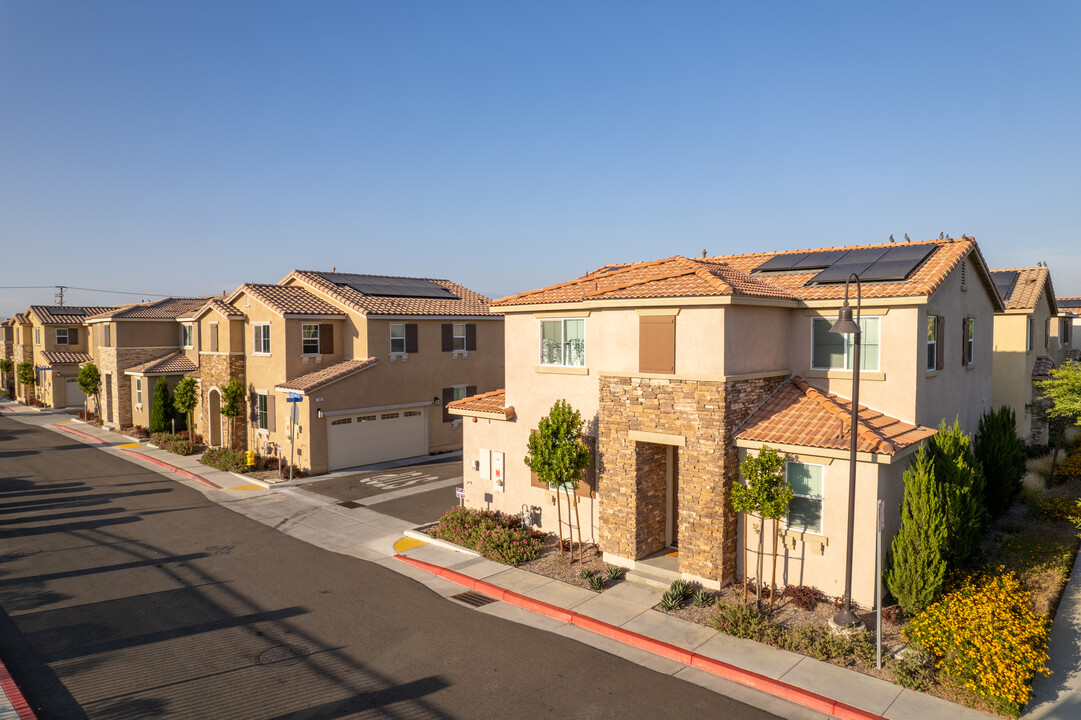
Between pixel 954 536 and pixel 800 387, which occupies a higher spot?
pixel 800 387

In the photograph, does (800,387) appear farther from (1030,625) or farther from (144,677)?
(144,677)

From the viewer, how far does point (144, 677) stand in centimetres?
1092

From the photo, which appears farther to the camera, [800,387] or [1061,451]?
[1061,451]

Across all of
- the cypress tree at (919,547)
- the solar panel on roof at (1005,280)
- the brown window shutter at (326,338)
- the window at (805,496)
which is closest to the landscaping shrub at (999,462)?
the cypress tree at (919,547)

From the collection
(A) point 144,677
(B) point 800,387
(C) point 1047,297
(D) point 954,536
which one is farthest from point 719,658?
(C) point 1047,297

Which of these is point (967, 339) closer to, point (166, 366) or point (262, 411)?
point (262, 411)

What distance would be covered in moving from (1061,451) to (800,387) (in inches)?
696

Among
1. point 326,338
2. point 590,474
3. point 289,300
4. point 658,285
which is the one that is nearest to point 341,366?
point 326,338

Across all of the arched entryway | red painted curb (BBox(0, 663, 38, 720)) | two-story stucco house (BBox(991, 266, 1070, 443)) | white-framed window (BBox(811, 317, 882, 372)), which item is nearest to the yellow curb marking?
red painted curb (BBox(0, 663, 38, 720))

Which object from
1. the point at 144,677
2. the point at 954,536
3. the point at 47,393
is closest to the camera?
the point at 144,677

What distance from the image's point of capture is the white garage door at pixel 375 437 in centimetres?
2683

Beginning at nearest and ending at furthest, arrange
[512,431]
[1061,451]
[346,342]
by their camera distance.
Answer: [512,431] → [1061,451] → [346,342]

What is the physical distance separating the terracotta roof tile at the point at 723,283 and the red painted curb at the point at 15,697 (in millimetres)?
12411

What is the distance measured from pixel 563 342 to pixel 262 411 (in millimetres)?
16943
